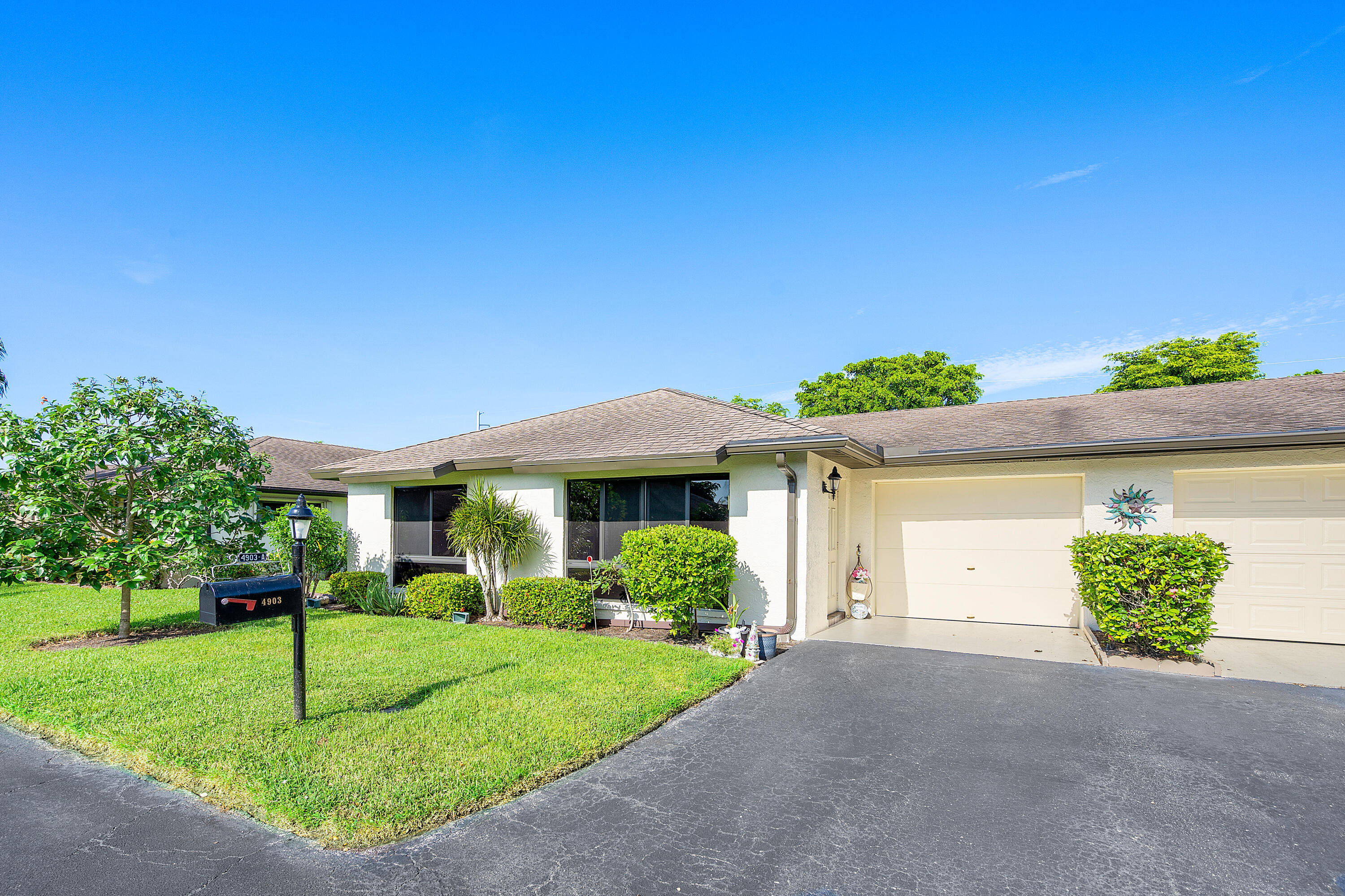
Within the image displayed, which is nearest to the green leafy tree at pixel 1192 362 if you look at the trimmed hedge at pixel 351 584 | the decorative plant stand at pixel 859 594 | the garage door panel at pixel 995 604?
the garage door panel at pixel 995 604

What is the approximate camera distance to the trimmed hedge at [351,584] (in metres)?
10.3

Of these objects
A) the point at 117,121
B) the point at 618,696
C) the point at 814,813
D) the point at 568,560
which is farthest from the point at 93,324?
the point at 814,813

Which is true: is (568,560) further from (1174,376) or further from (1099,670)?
(1174,376)

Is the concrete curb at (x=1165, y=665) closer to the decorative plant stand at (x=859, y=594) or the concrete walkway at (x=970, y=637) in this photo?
the concrete walkway at (x=970, y=637)

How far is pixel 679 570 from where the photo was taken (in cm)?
731

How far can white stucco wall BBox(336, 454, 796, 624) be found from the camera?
25.7 ft

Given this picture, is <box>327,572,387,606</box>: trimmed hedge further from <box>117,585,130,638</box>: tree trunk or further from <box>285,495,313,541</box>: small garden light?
<box>285,495,313,541</box>: small garden light

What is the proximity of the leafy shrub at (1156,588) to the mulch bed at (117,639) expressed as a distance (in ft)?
34.9

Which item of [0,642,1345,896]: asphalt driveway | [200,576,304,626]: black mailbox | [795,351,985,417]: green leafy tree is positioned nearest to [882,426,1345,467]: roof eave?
[0,642,1345,896]: asphalt driveway

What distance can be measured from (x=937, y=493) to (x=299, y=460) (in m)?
17.6

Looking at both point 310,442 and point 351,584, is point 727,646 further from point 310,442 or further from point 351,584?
point 310,442

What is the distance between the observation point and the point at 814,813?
3.35 m

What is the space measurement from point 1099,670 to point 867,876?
16.5ft

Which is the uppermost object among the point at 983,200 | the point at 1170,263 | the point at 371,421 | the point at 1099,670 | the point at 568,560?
the point at 983,200
